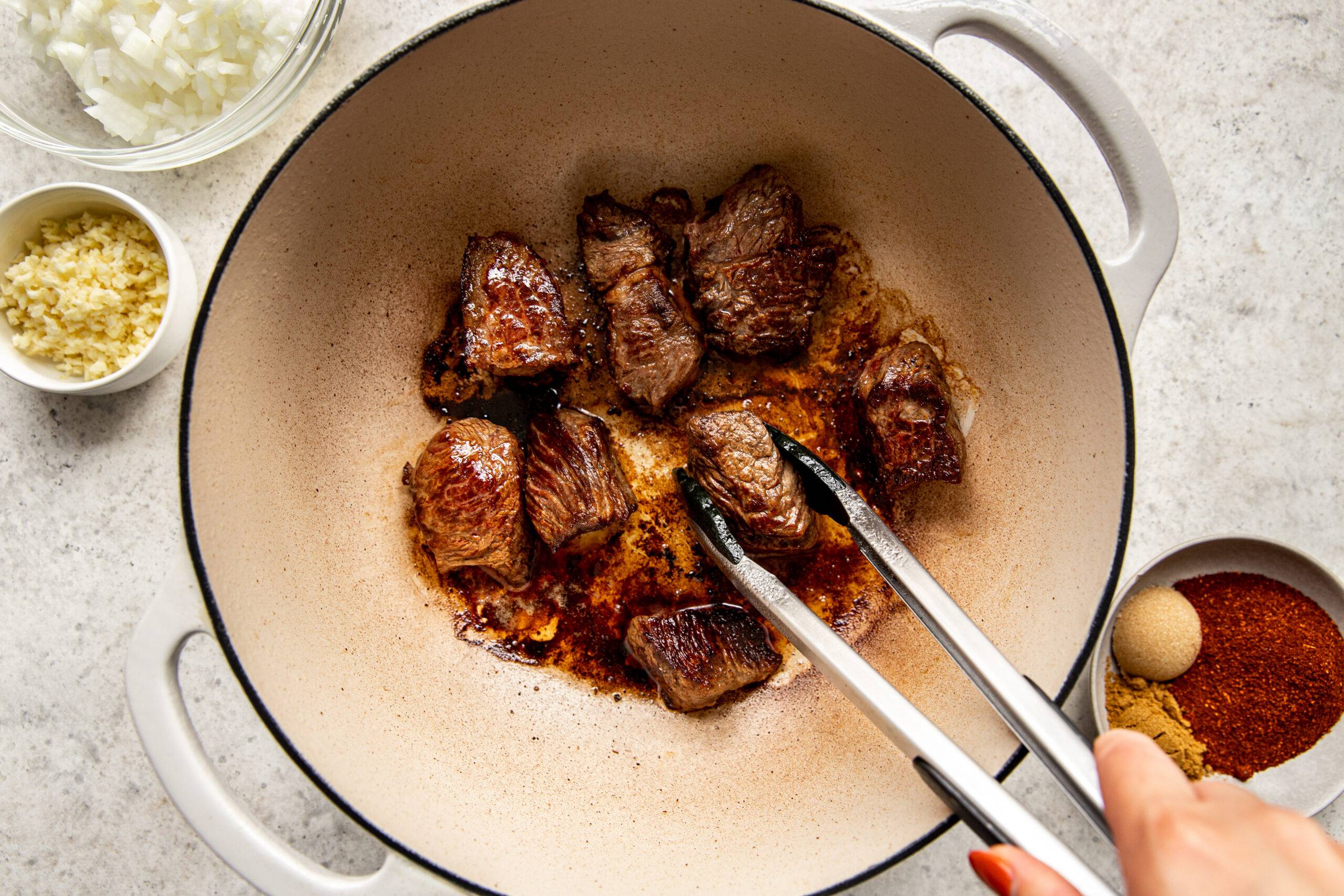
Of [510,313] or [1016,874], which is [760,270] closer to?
[510,313]

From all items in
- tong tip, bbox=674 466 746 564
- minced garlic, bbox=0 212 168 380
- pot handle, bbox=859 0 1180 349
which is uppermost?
pot handle, bbox=859 0 1180 349

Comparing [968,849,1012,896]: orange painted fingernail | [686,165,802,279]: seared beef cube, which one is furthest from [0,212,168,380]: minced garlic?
[968,849,1012,896]: orange painted fingernail

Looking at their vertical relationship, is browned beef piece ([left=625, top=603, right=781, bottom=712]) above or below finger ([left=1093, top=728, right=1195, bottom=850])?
below

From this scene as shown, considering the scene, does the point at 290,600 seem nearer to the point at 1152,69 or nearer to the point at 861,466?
the point at 861,466

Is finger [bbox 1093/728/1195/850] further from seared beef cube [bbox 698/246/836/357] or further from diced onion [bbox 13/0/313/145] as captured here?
diced onion [bbox 13/0/313/145]

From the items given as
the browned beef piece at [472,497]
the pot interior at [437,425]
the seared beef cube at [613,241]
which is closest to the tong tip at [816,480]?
the pot interior at [437,425]

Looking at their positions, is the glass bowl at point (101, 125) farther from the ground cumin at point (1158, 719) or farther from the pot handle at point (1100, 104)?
the ground cumin at point (1158, 719)

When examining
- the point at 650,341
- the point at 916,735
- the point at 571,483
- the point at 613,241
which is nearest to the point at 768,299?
the point at 650,341

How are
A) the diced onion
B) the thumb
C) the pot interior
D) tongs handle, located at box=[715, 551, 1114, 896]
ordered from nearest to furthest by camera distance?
the thumb
tongs handle, located at box=[715, 551, 1114, 896]
the pot interior
the diced onion
